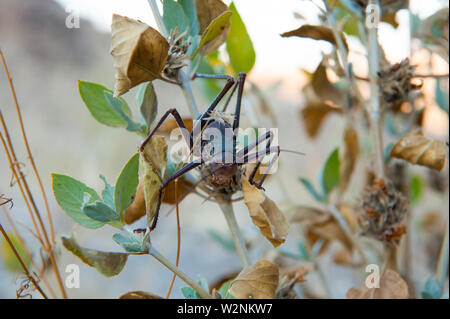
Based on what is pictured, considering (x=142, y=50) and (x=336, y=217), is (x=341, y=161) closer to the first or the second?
(x=336, y=217)

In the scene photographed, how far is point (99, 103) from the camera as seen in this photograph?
0.85 feet

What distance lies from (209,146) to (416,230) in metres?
0.58

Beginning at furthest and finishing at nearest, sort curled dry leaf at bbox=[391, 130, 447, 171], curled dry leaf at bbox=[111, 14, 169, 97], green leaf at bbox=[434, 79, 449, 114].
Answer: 1. green leaf at bbox=[434, 79, 449, 114]
2. curled dry leaf at bbox=[391, 130, 447, 171]
3. curled dry leaf at bbox=[111, 14, 169, 97]

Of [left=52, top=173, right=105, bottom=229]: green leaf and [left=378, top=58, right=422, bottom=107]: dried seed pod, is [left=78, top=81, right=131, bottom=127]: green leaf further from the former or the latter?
[left=378, top=58, right=422, bottom=107]: dried seed pod

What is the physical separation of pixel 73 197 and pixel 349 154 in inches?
10.5

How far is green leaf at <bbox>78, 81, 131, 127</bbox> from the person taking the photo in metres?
0.25

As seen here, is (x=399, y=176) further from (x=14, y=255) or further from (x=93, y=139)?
(x=93, y=139)

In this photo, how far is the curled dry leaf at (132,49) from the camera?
0.63 feet

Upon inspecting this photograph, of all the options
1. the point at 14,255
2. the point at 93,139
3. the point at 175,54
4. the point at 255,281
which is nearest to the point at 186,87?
the point at 175,54

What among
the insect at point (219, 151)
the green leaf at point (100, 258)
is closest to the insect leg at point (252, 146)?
the insect at point (219, 151)

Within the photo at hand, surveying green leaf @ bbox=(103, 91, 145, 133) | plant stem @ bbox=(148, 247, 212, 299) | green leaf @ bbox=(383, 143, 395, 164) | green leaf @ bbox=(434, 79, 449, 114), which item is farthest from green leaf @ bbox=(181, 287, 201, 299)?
green leaf @ bbox=(434, 79, 449, 114)

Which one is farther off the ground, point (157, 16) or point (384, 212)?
point (157, 16)

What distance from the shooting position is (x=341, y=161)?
1.28ft

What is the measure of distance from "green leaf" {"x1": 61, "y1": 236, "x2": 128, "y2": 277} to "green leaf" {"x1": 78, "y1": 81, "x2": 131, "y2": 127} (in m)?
0.09
